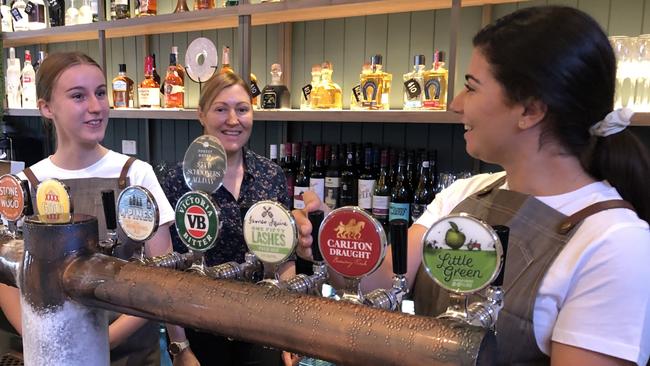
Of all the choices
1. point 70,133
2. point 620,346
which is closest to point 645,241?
point 620,346

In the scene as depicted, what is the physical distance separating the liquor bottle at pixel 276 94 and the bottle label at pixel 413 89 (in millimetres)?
650

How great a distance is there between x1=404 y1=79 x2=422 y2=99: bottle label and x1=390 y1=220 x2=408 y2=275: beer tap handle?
1540mm

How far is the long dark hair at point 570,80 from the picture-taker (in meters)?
0.80

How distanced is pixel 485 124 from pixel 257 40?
208 cm

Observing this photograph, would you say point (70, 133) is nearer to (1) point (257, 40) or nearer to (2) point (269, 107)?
(2) point (269, 107)

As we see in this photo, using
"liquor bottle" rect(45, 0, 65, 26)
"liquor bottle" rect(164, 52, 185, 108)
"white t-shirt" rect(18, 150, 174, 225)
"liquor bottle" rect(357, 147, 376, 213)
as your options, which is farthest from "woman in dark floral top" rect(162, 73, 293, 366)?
"liquor bottle" rect(45, 0, 65, 26)

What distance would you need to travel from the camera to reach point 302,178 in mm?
2414

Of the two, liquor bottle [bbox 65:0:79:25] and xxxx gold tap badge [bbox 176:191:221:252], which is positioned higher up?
liquor bottle [bbox 65:0:79:25]

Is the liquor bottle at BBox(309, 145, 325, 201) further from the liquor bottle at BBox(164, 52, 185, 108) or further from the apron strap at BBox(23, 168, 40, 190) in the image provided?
the apron strap at BBox(23, 168, 40, 190)

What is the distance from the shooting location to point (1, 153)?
3395 mm

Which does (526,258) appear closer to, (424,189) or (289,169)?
(424,189)

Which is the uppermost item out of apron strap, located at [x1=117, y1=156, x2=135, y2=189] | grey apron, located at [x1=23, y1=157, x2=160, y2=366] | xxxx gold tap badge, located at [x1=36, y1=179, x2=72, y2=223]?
xxxx gold tap badge, located at [x1=36, y1=179, x2=72, y2=223]

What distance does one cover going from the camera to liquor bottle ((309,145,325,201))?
7.54ft

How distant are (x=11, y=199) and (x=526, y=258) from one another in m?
0.72
